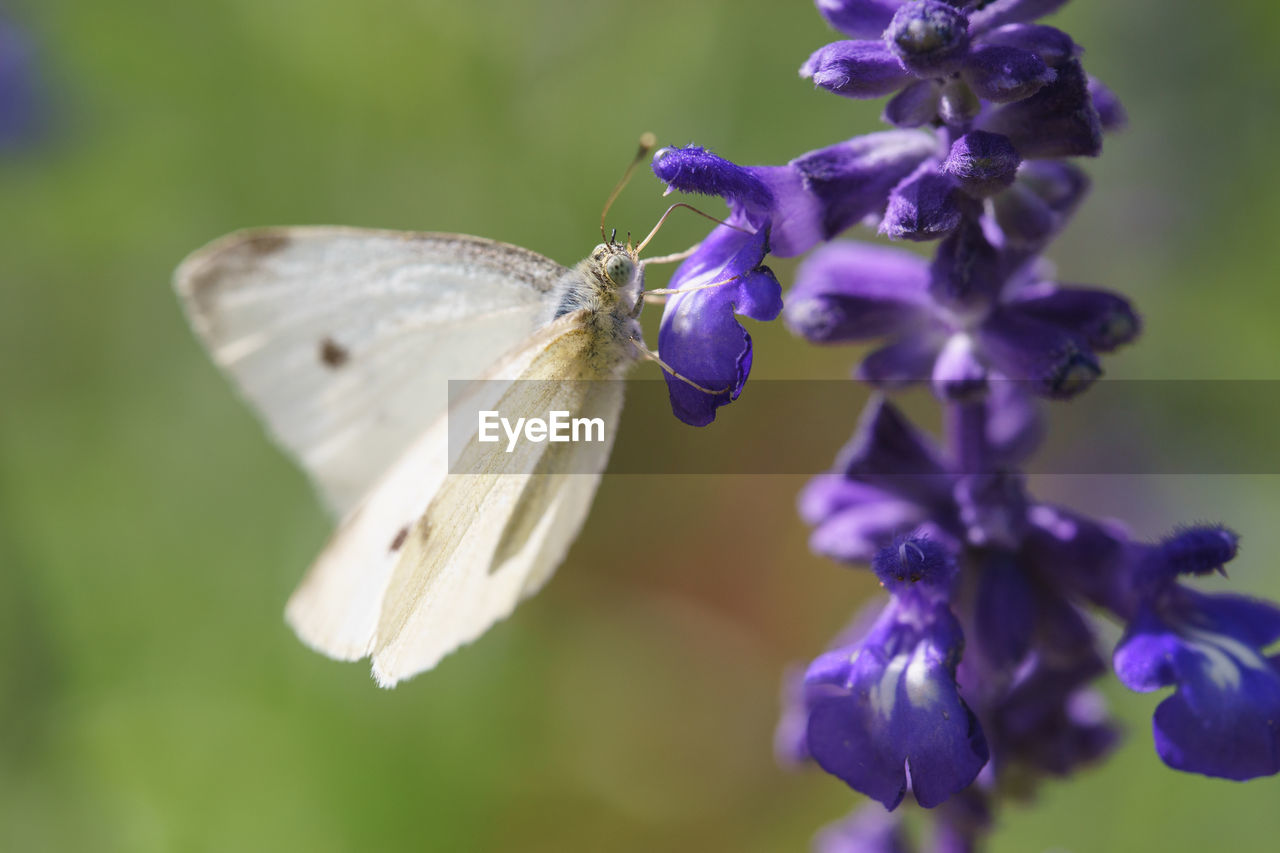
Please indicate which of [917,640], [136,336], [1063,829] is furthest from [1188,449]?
[136,336]

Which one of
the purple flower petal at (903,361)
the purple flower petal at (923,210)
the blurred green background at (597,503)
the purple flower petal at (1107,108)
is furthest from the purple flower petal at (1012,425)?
the blurred green background at (597,503)

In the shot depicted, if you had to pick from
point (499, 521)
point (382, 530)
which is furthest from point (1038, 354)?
point (382, 530)

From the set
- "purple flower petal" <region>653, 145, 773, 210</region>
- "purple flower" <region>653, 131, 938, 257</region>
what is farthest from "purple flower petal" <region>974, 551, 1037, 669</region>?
"purple flower petal" <region>653, 145, 773, 210</region>

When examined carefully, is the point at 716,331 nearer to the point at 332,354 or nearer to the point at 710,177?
the point at 710,177

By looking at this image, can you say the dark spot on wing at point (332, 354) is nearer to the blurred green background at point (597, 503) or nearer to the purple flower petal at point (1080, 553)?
the purple flower petal at point (1080, 553)

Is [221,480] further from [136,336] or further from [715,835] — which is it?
[715,835]

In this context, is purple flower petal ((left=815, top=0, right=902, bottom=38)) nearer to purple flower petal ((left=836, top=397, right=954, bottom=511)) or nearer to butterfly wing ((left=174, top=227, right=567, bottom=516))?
purple flower petal ((left=836, top=397, right=954, bottom=511))
